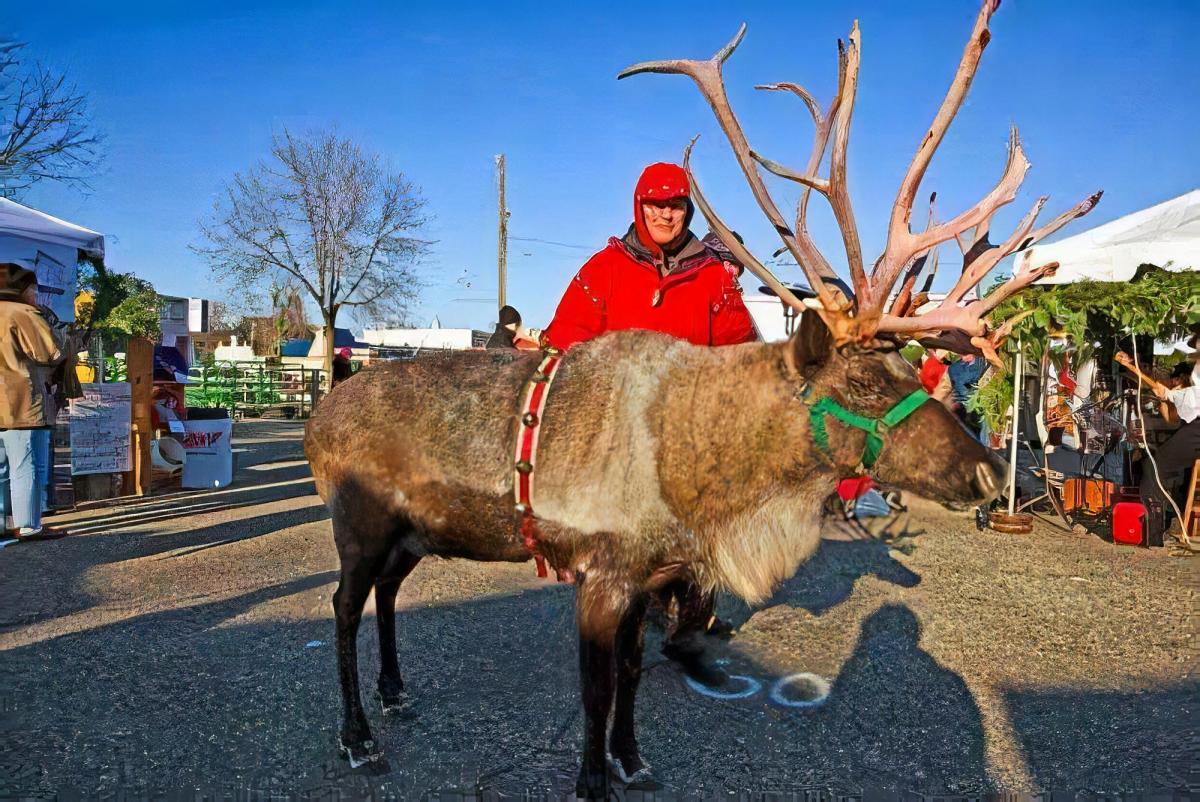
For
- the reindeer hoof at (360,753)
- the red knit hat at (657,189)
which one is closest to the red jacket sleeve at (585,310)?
the red knit hat at (657,189)

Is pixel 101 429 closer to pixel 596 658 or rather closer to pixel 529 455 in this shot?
pixel 529 455

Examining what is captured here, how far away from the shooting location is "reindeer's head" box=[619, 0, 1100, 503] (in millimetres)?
2758

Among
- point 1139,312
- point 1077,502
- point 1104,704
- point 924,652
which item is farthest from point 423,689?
point 1077,502

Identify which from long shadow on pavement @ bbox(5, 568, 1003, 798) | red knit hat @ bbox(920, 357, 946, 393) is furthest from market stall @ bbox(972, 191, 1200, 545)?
long shadow on pavement @ bbox(5, 568, 1003, 798)

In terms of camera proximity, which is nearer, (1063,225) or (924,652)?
(1063,225)

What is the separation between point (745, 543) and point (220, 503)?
8289 millimetres

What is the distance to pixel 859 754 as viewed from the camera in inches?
141

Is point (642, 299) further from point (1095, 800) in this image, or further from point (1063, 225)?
point (1095, 800)

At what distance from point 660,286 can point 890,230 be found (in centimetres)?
120

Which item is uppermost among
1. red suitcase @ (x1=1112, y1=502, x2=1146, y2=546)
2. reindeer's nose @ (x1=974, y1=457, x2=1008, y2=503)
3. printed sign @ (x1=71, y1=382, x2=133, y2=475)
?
reindeer's nose @ (x1=974, y1=457, x2=1008, y2=503)

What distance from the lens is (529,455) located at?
10.1 ft

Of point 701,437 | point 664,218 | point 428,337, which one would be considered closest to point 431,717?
point 701,437

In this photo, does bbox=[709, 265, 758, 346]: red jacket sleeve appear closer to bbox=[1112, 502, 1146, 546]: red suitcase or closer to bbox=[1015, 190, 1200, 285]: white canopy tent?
bbox=[1015, 190, 1200, 285]: white canopy tent

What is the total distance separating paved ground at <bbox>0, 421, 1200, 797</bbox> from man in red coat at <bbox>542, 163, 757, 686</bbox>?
880 mm
